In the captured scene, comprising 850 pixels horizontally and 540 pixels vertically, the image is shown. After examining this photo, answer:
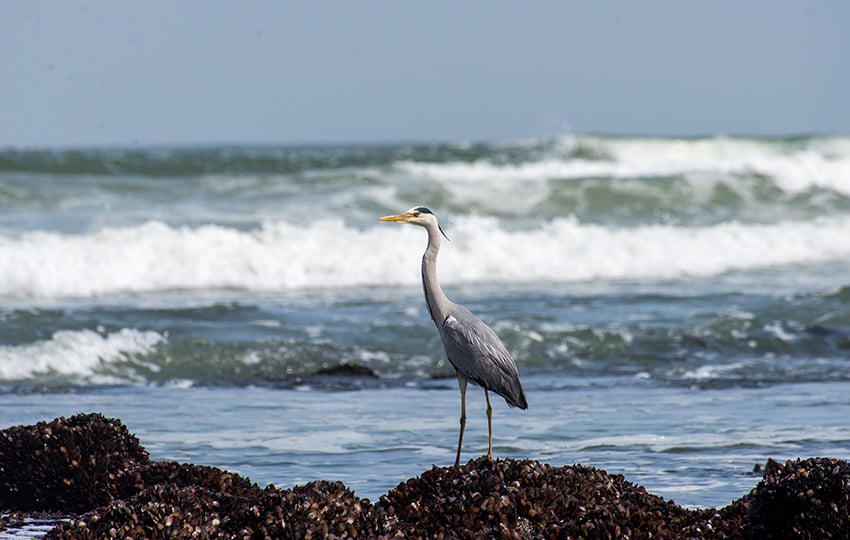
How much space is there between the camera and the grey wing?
5.93 meters

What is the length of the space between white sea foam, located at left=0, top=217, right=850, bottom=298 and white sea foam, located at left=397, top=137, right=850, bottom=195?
455cm

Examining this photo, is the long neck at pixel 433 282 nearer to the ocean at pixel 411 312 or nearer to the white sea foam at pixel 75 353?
the ocean at pixel 411 312

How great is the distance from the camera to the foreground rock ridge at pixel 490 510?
4.10m

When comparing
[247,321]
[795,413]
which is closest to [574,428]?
[795,413]

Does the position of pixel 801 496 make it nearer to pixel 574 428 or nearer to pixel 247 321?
pixel 574 428

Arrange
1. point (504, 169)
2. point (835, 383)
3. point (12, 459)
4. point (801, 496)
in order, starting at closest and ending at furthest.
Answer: point (801, 496) < point (12, 459) < point (835, 383) < point (504, 169)

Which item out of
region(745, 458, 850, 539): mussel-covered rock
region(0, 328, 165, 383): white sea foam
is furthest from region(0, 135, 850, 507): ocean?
region(745, 458, 850, 539): mussel-covered rock

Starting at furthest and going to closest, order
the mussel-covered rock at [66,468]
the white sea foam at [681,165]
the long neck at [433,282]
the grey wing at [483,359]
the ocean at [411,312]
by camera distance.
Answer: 1. the white sea foam at [681,165]
2. the ocean at [411,312]
3. the long neck at [433,282]
4. the grey wing at [483,359]
5. the mussel-covered rock at [66,468]

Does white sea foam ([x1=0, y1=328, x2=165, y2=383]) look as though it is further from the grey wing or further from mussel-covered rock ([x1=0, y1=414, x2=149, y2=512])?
the grey wing

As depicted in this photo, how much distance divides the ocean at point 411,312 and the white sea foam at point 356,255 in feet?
0.16

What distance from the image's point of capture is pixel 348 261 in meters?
16.5

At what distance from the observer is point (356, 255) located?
16750mm

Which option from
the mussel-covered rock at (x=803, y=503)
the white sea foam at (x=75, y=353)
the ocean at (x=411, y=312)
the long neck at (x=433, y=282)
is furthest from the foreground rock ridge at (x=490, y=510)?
the white sea foam at (x=75, y=353)

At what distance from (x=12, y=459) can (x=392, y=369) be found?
5045 mm
